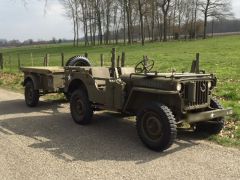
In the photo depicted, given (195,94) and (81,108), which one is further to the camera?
(81,108)

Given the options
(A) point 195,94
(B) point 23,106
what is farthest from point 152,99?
(B) point 23,106

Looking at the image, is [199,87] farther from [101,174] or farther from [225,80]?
[225,80]

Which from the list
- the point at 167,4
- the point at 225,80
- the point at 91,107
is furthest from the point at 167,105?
the point at 167,4

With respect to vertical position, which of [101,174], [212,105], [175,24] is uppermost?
[175,24]

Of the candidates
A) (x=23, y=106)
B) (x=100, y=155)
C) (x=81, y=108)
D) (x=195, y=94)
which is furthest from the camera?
(x=23, y=106)

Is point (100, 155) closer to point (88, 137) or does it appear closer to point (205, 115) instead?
point (88, 137)

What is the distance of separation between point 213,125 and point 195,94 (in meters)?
1.00

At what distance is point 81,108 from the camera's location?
8.82 metres

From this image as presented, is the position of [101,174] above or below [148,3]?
below

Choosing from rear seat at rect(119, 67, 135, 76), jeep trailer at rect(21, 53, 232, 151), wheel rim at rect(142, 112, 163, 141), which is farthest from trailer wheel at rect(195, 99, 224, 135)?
rear seat at rect(119, 67, 135, 76)

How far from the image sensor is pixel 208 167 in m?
5.76

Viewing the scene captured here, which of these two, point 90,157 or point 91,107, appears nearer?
point 90,157

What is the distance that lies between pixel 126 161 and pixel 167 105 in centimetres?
133

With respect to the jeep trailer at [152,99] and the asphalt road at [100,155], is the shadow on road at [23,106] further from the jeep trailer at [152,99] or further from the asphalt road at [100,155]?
the jeep trailer at [152,99]
